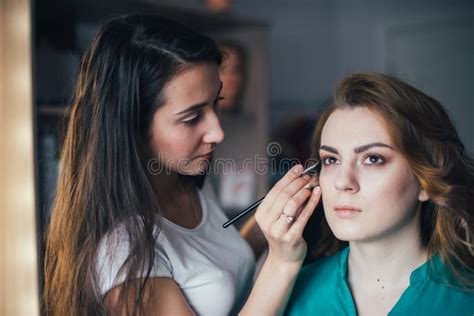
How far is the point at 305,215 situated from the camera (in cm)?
110

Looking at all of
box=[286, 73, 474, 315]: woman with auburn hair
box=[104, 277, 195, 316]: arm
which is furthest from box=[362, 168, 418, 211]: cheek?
box=[104, 277, 195, 316]: arm

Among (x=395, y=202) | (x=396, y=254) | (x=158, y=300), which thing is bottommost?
(x=158, y=300)

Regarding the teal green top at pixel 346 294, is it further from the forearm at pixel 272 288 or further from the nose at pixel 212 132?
the nose at pixel 212 132

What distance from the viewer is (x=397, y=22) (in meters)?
3.27

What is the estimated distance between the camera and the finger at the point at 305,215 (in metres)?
1.08

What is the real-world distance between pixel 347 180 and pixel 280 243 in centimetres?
17

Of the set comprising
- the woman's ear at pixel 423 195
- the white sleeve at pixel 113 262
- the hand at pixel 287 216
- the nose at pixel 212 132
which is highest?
the nose at pixel 212 132

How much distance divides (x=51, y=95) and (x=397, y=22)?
2062 mm

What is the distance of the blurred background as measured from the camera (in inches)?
69.7

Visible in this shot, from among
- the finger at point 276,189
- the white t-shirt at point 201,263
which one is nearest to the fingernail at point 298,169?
the finger at point 276,189

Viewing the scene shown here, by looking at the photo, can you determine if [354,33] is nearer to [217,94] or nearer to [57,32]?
[57,32]

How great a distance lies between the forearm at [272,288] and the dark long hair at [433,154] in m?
0.29

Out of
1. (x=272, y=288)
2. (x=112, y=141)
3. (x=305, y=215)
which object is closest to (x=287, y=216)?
(x=305, y=215)

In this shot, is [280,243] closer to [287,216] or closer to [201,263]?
[287,216]
